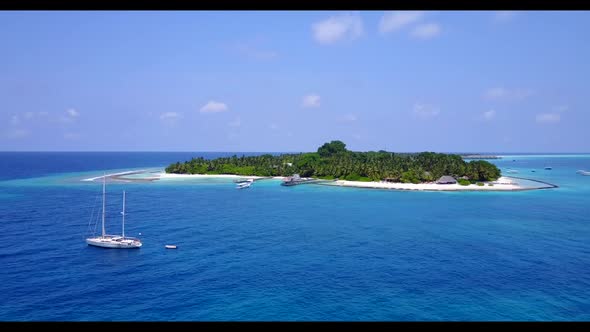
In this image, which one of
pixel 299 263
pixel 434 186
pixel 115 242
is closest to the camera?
pixel 299 263

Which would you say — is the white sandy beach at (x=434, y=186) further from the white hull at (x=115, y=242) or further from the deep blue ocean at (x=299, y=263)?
the white hull at (x=115, y=242)

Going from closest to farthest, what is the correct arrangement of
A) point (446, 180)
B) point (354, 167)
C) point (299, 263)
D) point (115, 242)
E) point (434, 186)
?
point (299, 263), point (115, 242), point (434, 186), point (446, 180), point (354, 167)

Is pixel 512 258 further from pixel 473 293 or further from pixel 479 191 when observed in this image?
pixel 479 191

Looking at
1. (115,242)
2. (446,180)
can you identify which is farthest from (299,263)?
(446,180)

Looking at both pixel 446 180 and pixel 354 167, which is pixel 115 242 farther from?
pixel 354 167

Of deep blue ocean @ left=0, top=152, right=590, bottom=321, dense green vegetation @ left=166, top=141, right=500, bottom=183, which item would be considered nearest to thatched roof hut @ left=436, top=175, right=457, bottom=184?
dense green vegetation @ left=166, top=141, right=500, bottom=183

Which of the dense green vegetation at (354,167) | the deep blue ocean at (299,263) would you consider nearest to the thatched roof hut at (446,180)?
the dense green vegetation at (354,167)

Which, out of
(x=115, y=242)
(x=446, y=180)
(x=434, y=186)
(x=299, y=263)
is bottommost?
(x=299, y=263)

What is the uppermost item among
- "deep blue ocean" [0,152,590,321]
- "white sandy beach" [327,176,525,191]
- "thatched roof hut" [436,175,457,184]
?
"thatched roof hut" [436,175,457,184]

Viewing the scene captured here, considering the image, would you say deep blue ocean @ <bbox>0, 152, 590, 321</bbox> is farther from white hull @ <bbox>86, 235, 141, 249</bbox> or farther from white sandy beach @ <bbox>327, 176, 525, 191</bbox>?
white sandy beach @ <bbox>327, 176, 525, 191</bbox>
